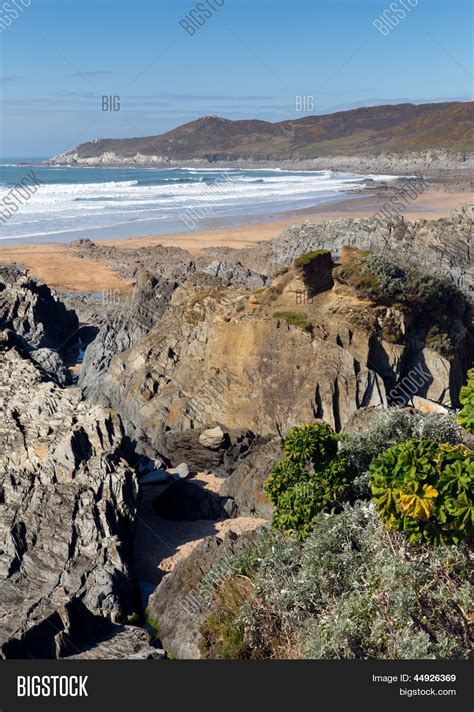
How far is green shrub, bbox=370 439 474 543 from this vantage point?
368 inches

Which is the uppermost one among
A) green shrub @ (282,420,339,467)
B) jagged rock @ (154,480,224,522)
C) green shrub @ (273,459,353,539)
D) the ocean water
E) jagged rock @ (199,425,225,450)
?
the ocean water

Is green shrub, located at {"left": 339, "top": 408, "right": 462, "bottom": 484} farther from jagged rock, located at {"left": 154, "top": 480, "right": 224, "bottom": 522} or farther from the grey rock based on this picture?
the grey rock

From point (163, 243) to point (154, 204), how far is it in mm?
27590

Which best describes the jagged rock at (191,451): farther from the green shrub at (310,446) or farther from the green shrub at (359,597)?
the green shrub at (359,597)

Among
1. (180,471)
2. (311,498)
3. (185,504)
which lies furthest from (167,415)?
(311,498)

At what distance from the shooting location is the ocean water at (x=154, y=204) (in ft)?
205

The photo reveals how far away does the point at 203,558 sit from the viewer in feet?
40.5

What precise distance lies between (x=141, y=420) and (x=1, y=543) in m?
7.39

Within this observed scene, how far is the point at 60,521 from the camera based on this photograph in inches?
498

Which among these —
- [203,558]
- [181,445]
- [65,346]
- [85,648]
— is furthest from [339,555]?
[65,346]

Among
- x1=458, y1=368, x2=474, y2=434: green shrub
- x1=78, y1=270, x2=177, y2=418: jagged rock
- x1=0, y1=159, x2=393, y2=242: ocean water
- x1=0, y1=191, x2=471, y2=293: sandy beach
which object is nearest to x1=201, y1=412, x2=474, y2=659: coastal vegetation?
x1=458, y1=368, x2=474, y2=434: green shrub

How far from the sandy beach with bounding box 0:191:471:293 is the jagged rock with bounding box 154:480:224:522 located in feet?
80.9

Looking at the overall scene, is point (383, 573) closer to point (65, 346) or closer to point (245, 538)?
point (245, 538)

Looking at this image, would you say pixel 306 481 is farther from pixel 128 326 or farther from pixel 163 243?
pixel 163 243
